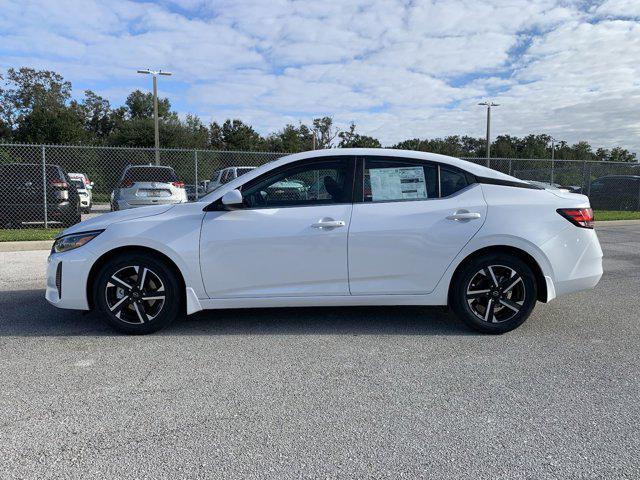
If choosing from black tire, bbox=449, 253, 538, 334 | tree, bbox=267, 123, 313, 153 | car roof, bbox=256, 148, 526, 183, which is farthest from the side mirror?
tree, bbox=267, 123, 313, 153

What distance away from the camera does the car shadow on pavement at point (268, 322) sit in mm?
4551

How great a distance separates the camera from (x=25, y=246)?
9281 millimetres

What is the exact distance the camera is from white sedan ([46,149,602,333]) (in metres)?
4.29

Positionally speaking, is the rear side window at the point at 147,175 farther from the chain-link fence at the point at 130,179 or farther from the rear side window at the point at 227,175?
the rear side window at the point at 227,175

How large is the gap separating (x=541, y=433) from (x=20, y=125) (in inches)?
2229

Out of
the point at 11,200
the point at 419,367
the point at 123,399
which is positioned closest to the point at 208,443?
the point at 123,399

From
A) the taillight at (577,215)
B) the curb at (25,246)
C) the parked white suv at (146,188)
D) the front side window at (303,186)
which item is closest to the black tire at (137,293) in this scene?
the front side window at (303,186)

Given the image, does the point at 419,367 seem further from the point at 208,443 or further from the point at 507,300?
the point at 208,443

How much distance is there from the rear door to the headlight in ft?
7.34

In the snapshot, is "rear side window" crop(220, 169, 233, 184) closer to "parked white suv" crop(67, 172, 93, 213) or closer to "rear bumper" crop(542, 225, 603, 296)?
"parked white suv" crop(67, 172, 93, 213)

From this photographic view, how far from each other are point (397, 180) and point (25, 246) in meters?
7.80

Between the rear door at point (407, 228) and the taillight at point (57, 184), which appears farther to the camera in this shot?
the taillight at point (57, 184)

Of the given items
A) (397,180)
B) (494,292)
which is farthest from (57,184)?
(494,292)

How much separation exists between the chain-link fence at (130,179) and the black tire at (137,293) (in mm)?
4053
